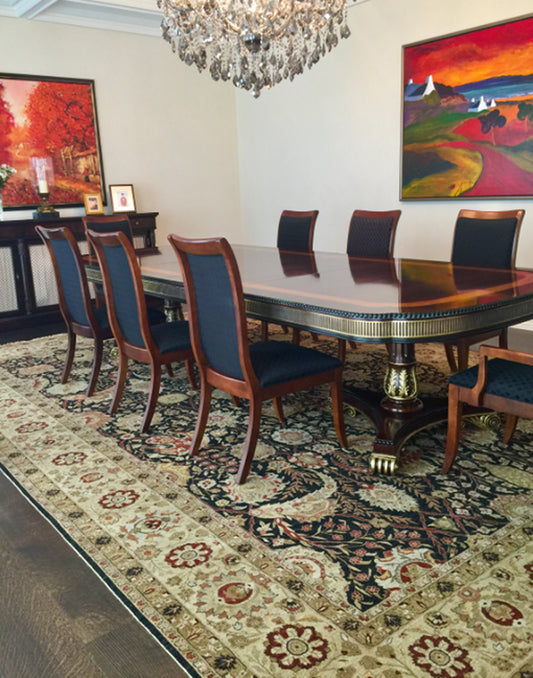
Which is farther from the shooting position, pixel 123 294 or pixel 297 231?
pixel 297 231

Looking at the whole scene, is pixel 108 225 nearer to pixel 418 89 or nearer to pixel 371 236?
pixel 371 236

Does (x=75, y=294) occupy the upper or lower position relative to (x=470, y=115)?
lower

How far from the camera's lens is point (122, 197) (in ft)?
19.8

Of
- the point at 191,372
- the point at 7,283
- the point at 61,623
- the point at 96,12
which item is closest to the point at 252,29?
the point at 191,372

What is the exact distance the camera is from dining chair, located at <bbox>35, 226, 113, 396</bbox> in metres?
3.38

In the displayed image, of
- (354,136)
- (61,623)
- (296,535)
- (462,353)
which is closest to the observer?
(61,623)

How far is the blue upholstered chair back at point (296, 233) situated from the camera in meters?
4.38

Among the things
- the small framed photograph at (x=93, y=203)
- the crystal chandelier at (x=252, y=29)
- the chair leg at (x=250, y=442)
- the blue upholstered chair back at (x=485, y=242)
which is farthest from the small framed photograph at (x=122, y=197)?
the chair leg at (x=250, y=442)

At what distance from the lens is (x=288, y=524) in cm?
210

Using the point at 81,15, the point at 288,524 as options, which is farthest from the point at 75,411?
the point at 81,15

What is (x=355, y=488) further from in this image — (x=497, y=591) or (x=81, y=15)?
(x=81, y=15)

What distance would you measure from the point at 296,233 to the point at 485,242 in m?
1.52

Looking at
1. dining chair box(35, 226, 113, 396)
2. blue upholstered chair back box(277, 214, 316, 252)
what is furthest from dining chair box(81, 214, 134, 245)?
blue upholstered chair back box(277, 214, 316, 252)

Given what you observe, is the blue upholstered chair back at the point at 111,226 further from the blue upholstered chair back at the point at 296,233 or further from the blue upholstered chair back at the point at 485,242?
the blue upholstered chair back at the point at 485,242
